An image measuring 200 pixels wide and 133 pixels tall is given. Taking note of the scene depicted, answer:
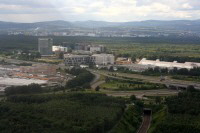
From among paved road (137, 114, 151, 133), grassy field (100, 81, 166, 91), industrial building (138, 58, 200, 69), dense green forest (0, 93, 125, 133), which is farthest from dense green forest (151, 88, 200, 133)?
industrial building (138, 58, 200, 69)

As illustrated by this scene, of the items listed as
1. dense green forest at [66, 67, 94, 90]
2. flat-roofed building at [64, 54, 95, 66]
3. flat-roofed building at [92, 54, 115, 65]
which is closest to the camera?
dense green forest at [66, 67, 94, 90]

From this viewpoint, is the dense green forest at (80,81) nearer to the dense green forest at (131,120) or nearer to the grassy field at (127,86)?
the grassy field at (127,86)

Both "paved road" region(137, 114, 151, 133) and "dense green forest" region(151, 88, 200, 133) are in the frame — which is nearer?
"dense green forest" region(151, 88, 200, 133)

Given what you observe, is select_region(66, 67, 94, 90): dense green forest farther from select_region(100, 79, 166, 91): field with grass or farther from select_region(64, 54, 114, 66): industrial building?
select_region(64, 54, 114, 66): industrial building

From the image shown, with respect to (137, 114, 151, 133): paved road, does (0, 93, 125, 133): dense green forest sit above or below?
above

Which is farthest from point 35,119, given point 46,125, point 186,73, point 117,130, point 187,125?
point 186,73

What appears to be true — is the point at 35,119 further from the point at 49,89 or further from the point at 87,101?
the point at 49,89

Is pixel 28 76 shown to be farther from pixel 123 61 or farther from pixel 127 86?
pixel 123 61
